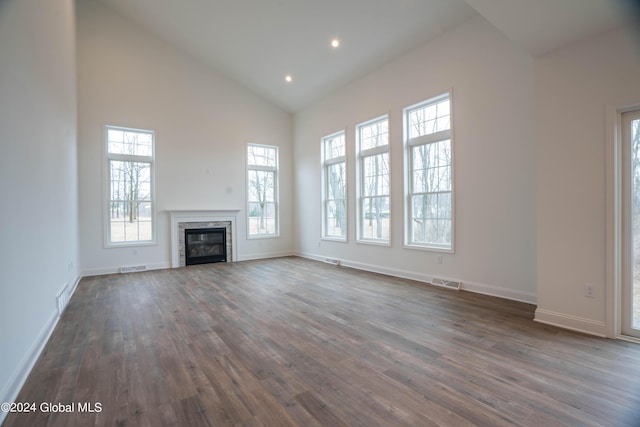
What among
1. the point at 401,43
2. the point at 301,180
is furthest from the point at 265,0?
the point at 301,180

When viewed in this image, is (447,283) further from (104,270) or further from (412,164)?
(104,270)

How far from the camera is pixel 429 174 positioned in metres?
4.75

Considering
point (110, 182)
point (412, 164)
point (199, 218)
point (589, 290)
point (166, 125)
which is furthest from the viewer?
point (199, 218)

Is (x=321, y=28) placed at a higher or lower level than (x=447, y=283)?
higher

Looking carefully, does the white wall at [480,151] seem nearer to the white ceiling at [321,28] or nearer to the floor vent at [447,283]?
the floor vent at [447,283]

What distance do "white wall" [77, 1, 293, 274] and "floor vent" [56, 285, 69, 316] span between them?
197 cm

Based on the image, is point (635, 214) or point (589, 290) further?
point (589, 290)

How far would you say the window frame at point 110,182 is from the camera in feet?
18.8

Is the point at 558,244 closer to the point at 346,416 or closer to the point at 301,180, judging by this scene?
the point at 346,416

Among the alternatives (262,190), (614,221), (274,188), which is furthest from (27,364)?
(274,188)

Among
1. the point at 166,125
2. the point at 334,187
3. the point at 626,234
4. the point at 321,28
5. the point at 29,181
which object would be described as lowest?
the point at 626,234

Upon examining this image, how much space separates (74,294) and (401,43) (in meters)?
6.23

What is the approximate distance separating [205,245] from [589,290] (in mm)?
6545

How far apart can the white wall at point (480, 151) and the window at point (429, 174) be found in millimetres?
147
